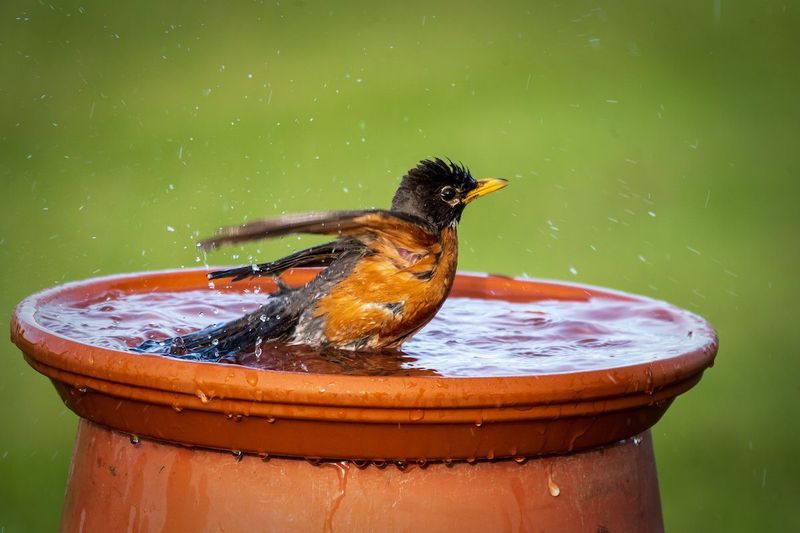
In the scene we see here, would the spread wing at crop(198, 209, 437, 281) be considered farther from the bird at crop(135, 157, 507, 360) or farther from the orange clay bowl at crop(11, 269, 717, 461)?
the orange clay bowl at crop(11, 269, 717, 461)

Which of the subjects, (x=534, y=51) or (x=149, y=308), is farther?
(x=534, y=51)

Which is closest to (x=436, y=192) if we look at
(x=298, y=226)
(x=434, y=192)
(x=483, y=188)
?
(x=434, y=192)

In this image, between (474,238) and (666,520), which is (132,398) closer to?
(666,520)

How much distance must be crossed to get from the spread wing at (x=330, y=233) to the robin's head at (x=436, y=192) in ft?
0.93

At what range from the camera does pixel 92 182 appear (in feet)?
28.1

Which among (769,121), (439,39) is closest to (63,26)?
(439,39)

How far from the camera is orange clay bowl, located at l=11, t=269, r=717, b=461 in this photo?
2500 millimetres

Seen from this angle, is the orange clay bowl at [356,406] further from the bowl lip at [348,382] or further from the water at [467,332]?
the water at [467,332]

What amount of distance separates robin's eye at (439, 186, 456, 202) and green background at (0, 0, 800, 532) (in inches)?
108

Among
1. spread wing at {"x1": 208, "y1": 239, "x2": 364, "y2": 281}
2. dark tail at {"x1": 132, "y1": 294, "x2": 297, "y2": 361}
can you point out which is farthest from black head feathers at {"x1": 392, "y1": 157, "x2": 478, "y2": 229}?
dark tail at {"x1": 132, "y1": 294, "x2": 297, "y2": 361}

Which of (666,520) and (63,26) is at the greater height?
(63,26)

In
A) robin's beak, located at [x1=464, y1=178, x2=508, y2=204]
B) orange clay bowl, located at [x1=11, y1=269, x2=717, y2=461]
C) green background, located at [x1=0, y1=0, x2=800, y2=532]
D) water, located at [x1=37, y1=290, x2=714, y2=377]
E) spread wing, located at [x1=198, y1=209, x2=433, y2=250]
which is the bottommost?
green background, located at [x1=0, y1=0, x2=800, y2=532]

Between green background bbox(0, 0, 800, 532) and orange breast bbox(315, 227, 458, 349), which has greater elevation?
orange breast bbox(315, 227, 458, 349)

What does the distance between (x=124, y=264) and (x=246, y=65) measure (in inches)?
133
